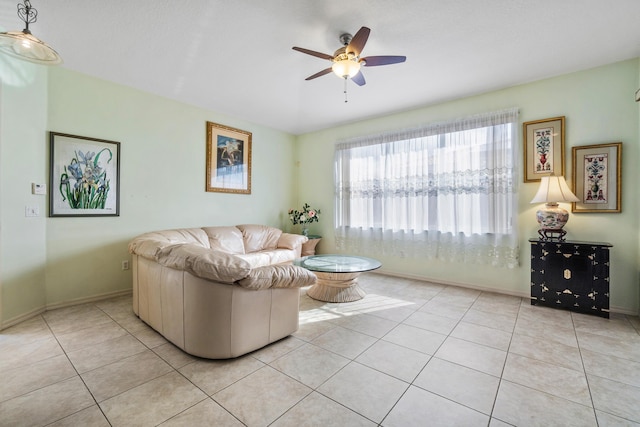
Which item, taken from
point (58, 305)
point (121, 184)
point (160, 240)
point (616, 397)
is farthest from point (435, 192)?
point (58, 305)

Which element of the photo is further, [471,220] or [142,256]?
[471,220]

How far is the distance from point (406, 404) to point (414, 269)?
3082mm

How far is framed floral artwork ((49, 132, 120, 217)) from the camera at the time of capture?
3109 millimetres

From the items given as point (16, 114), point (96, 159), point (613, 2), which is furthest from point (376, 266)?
point (16, 114)

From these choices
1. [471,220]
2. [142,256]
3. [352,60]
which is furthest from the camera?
[471,220]

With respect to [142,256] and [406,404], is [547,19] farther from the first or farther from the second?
[142,256]

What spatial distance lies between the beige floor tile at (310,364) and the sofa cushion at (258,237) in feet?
8.71

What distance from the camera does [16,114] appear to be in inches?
107

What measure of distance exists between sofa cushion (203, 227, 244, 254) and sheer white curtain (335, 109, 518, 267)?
6.31ft

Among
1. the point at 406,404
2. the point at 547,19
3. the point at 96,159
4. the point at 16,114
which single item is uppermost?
the point at 547,19

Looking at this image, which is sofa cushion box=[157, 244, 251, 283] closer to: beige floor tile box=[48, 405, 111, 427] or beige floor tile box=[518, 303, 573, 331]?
beige floor tile box=[48, 405, 111, 427]

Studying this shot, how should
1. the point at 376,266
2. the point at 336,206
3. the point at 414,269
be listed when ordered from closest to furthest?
the point at 376,266 < the point at 414,269 < the point at 336,206

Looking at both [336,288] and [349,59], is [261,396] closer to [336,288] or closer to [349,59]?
[336,288]

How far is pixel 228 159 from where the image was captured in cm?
482
